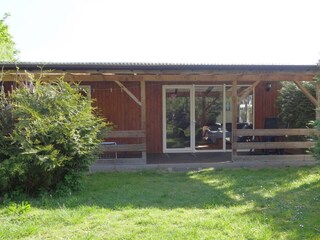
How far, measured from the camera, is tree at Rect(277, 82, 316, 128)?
8.54 meters

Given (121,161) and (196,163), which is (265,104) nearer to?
(196,163)

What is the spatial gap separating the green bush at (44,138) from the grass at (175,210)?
0.42 metres

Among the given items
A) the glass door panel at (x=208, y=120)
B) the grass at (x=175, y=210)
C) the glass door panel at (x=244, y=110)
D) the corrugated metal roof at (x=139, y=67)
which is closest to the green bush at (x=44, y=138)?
the grass at (x=175, y=210)

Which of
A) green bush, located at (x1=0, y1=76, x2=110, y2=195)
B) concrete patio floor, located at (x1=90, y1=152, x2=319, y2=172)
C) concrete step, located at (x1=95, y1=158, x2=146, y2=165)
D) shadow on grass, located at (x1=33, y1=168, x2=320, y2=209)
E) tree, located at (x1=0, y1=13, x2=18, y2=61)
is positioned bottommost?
shadow on grass, located at (x1=33, y1=168, x2=320, y2=209)

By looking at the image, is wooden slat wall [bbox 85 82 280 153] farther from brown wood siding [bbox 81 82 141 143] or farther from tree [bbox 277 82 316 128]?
tree [bbox 277 82 316 128]

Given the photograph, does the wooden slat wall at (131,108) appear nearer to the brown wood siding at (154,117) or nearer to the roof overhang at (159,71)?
the brown wood siding at (154,117)

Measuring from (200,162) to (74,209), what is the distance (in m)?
4.24

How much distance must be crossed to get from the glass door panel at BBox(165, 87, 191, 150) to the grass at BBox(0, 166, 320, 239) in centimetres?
342

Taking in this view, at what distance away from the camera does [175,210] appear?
4375 millimetres

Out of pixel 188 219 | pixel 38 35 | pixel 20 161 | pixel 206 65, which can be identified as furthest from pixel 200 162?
pixel 38 35

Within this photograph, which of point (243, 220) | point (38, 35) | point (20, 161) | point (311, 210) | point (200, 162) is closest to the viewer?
point (243, 220)

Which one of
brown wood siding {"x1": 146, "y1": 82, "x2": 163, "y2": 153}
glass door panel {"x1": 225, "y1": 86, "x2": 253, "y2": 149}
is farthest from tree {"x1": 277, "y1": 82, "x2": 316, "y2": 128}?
brown wood siding {"x1": 146, "y1": 82, "x2": 163, "y2": 153}

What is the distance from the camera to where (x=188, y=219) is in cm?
398

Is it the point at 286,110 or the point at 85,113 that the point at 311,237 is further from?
the point at 286,110
